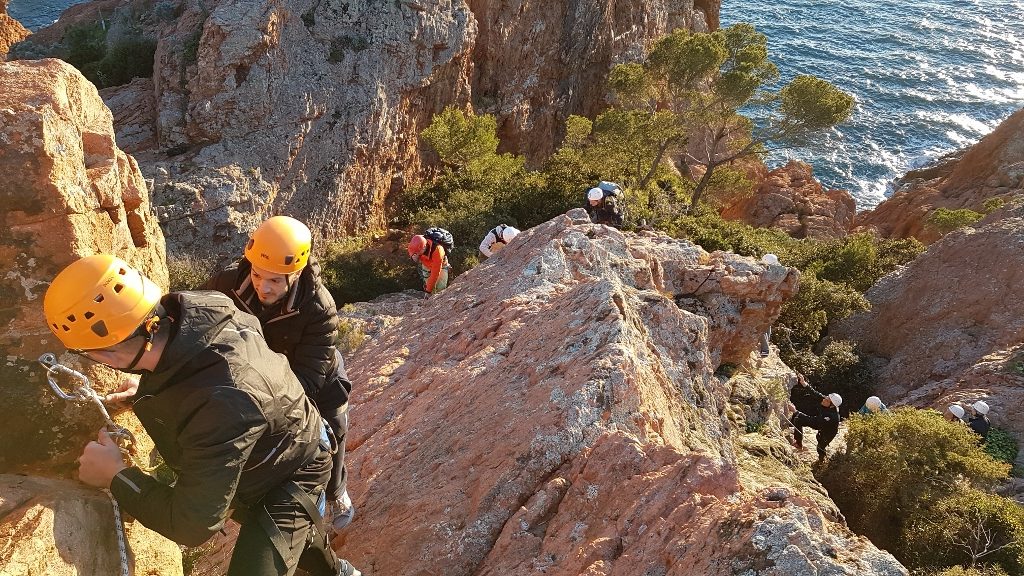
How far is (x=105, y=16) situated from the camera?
30.8 metres

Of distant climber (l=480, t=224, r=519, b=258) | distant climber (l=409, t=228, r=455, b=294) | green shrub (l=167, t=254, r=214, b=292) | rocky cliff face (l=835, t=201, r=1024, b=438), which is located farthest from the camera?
green shrub (l=167, t=254, r=214, b=292)

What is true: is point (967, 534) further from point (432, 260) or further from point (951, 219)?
point (951, 219)

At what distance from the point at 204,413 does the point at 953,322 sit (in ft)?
59.1

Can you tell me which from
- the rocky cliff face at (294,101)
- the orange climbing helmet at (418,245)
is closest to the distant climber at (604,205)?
the orange climbing helmet at (418,245)

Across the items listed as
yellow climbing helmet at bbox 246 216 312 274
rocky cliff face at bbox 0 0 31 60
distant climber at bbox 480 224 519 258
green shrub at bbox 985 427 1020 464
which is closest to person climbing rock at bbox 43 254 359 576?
yellow climbing helmet at bbox 246 216 312 274

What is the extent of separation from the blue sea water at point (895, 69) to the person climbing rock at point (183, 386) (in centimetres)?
4393

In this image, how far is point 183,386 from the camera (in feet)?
9.42

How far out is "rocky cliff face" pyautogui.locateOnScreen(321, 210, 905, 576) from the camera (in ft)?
12.6

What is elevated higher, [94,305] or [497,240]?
[94,305]

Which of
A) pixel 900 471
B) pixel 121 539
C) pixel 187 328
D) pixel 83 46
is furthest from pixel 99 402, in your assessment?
pixel 83 46

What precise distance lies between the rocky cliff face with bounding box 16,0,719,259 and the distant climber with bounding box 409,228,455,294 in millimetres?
9024

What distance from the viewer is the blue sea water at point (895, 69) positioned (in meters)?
43.9

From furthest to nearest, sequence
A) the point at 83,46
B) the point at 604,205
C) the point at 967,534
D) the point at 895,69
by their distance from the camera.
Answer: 1. the point at 895,69
2. the point at 83,46
3. the point at 604,205
4. the point at 967,534

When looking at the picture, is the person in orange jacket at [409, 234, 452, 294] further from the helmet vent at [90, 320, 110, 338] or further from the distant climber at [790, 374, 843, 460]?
the helmet vent at [90, 320, 110, 338]
